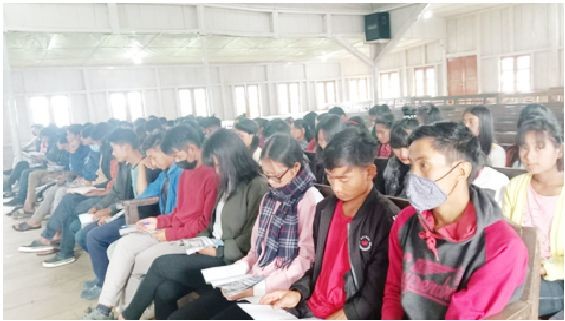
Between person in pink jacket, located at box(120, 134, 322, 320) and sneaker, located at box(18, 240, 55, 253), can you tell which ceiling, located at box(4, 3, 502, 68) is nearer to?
sneaker, located at box(18, 240, 55, 253)

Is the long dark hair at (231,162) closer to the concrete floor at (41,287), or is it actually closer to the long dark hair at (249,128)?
the concrete floor at (41,287)

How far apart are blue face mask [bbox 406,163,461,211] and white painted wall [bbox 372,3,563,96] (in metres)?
8.06

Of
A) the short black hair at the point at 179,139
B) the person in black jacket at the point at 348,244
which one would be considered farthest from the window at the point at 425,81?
the person in black jacket at the point at 348,244

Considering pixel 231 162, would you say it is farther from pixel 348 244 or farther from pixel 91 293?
pixel 91 293

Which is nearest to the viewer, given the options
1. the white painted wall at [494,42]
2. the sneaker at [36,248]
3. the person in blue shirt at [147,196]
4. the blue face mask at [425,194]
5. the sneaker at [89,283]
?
the blue face mask at [425,194]

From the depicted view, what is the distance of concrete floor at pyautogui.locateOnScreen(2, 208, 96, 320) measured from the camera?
2826mm

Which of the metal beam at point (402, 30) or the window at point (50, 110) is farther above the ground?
the metal beam at point (402, 30)

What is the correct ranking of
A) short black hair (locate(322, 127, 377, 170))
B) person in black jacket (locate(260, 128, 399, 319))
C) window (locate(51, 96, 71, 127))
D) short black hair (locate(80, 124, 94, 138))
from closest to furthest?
person in black jacket (locate(260, 128, 399, 319))
short black hair (locate(322, 127, 377, 170))
short black hair (locate(80, 124, 94, 138))
window (locate(51, 96, 71, 127))

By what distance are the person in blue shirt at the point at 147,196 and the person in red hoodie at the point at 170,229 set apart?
0.16m

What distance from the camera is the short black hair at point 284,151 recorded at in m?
1.85

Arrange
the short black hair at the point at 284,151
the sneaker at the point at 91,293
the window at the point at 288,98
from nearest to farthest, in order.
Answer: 1. the short black hair at the point at 284,151
2. the sneaker at the point at 91,293
3. the window at the point at 288,98

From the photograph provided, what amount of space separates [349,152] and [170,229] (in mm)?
1292

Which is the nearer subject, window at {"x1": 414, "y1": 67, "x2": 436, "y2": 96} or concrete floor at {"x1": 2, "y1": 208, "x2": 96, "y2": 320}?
concrete floor at {"x1": 2, "y1": 208, "x2": 96, "y2": 320}

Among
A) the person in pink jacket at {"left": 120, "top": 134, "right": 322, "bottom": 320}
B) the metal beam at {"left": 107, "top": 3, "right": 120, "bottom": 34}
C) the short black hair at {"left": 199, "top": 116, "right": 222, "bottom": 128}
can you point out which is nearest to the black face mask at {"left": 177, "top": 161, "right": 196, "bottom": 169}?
the person in pink jacket at {"left": 120, "top": 134, "right": 322, "bottom": 320}
